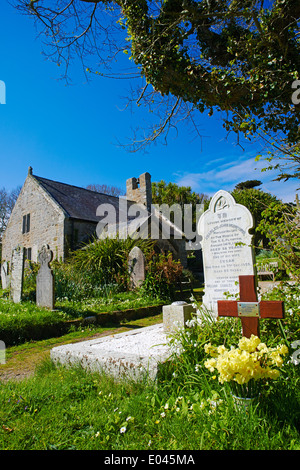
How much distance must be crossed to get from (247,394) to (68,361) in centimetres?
255

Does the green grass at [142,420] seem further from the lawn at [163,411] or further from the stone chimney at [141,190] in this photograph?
the stone chimney at [141,190]

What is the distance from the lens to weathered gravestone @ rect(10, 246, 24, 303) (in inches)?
351

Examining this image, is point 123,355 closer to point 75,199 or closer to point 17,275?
point 17,275

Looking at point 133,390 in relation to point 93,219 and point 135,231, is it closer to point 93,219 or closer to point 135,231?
point 135,231

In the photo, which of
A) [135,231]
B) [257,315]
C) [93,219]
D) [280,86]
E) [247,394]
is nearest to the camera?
[247,394]

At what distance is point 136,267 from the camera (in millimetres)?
11078

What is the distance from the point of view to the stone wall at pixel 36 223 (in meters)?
16.2

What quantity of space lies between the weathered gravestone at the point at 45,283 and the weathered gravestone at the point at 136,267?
361 centimetres

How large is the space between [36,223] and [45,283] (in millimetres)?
10927

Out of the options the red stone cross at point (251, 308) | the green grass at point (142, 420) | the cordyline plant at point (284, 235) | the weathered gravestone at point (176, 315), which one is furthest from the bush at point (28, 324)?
the cordyline plant at point (284, 235)

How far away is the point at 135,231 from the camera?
14070 mm

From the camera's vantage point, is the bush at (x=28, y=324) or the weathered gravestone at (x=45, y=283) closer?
the bush at (x=28, y=324)

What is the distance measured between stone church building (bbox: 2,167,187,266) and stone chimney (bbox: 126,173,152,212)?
9cm
